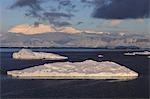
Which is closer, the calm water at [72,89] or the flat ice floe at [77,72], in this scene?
the calm water at [72,89]

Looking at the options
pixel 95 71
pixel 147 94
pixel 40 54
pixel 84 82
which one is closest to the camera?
pixel 147 94

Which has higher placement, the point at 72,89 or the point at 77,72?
the point at 77,72

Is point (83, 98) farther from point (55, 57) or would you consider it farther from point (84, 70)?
point (55, 57)

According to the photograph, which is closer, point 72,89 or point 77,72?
point 72,89

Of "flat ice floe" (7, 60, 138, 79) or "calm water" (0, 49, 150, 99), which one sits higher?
"flat ice floe" (7, 60, 138, 79)

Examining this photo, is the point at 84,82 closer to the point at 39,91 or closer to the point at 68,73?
the point at 68,73

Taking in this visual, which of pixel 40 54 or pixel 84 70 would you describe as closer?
pixel 84 70

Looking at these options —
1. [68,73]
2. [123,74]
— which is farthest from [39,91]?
[123,74]

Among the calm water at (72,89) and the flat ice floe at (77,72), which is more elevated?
the flat ice floe at (77,72)

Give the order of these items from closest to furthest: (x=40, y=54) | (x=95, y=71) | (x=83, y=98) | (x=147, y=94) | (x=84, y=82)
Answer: (x=83, y=98) → (x=147, y=94) → (x=84, y=82) → (x=95, y=71) → (x=40, y=54)

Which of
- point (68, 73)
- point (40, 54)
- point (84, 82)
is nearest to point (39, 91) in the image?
point (84, 82)

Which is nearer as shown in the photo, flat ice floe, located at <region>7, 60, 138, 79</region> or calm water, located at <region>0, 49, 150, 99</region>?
calm water, located at <region>0, 49, 150, 99</region>
